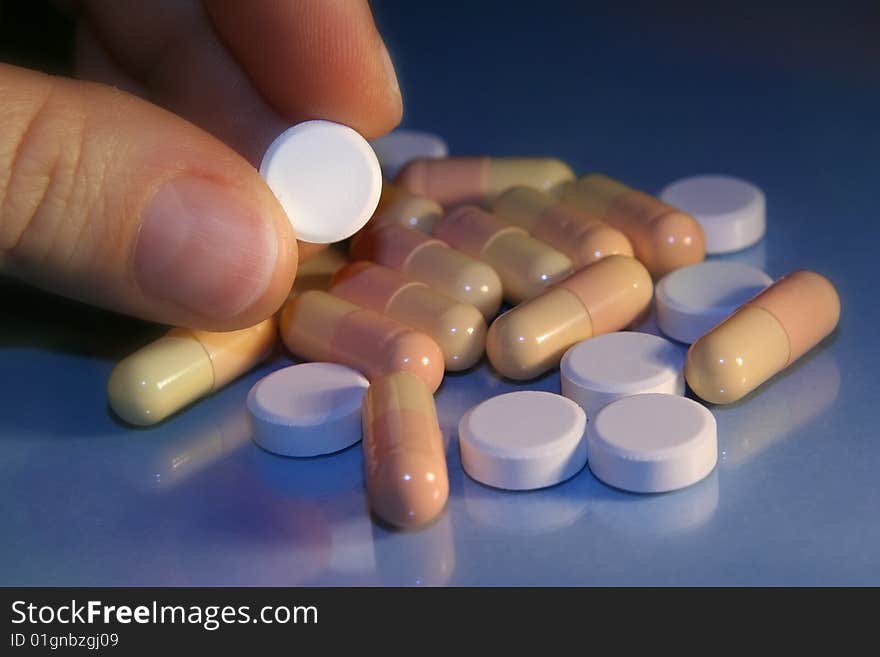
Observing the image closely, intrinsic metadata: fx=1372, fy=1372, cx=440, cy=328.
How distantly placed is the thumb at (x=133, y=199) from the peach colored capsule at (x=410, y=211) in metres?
0.66

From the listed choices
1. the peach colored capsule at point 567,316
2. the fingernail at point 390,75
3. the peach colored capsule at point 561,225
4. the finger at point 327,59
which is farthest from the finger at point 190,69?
the peach colored capsule at point 567,316

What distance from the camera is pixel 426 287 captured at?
250 cm

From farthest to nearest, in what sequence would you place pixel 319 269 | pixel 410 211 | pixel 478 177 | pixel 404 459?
pixel 478 177
pixel 410 211
pixel 319 269
pixel 404 459

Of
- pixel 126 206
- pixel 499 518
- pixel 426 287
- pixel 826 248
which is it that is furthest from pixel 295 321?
pixel 826 248

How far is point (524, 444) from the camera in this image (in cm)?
208

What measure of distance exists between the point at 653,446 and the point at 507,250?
678 mm

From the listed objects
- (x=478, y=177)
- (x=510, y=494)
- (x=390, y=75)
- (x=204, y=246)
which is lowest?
(x=510, y=494)

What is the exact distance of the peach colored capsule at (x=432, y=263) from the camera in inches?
99.1

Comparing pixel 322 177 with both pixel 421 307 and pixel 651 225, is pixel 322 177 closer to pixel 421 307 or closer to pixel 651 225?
pixel 421 307

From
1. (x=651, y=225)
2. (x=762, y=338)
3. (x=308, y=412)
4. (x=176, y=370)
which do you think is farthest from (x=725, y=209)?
(x=176, y=370)

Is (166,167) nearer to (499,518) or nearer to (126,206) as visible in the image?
(126,206)

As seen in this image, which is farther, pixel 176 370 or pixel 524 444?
pixel 176 370

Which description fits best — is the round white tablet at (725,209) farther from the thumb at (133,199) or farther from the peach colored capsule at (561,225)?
the thumb at (133,199)

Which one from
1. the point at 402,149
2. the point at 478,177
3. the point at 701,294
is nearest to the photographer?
the point at 701,294
